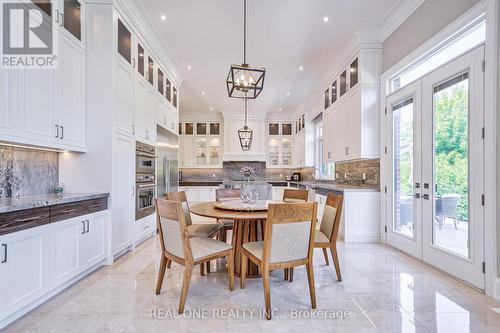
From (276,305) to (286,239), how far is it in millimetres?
589

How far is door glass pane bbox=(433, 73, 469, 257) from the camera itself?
2.43m

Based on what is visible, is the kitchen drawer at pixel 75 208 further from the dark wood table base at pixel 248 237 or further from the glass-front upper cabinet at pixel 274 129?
the glass-front upper cabinet at pixel 274 129

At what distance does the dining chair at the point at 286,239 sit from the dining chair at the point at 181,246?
14.4 inches

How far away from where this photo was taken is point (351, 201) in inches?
153

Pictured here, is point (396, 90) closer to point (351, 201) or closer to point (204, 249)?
point (351, 201)

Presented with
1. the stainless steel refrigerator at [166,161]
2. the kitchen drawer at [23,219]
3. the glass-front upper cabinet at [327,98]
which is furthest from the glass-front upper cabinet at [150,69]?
the glass-front upper cabinet at [327,98]

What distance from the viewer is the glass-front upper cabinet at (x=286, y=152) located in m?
8.71

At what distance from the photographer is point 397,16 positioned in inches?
129

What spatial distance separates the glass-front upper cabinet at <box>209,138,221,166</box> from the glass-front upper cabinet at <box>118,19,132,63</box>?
5266mm

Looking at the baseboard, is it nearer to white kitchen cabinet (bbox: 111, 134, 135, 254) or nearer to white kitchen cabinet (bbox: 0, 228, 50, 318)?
white kitchen cabinet (bbox: 0, 228, 50, 318)

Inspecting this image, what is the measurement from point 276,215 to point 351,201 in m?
2.49

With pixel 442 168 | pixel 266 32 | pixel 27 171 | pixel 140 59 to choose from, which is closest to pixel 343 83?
pixel 266 32

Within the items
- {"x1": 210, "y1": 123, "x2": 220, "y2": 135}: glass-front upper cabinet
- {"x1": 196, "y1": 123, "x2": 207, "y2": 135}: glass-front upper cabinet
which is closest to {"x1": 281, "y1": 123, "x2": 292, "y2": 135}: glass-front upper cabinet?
{"x1": 210, "y1": 123, "x2": 220, "y2": 135}: glass-front upper cabinet

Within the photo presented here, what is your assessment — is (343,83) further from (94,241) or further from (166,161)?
(94,241)
